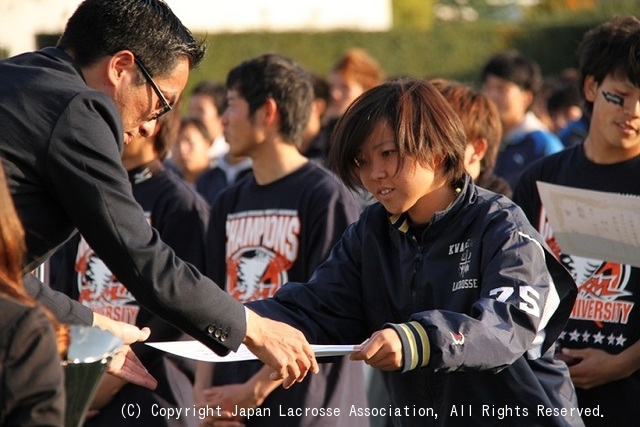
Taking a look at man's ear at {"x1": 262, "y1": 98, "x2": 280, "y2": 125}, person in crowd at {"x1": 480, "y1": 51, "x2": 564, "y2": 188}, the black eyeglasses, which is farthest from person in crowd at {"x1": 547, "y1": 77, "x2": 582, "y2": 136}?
the black eyeglasses

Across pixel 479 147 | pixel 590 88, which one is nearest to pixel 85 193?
pixel 479 147

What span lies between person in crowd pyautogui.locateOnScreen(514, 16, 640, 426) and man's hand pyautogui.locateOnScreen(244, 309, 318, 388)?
1.52 metres

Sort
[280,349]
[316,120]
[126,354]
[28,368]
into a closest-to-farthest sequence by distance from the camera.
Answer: [28,368] → [280,349] → [126,354] → [316,120]

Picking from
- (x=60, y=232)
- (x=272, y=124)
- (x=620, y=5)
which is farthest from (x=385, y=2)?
(x=60, y=232)

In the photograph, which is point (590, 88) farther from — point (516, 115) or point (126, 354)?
point (516, 115)

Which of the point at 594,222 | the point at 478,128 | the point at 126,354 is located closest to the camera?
the point at 126,354

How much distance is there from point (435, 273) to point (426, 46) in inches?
1002

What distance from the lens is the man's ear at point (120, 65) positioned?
12.1ft

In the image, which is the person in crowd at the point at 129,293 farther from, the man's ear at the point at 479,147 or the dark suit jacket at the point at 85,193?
the dark suit jacket at the point at 85,193

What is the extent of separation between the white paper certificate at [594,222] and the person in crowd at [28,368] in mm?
2669

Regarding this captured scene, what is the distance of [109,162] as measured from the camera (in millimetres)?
3377

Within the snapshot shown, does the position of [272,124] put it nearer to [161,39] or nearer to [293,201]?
[293,201]

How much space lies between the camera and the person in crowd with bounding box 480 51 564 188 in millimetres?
8852

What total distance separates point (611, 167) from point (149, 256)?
230cm
